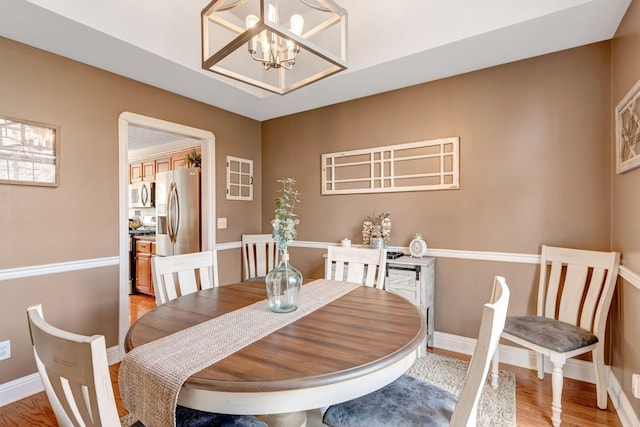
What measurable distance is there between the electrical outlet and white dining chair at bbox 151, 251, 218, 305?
1.26 metres

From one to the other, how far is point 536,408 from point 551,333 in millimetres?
500

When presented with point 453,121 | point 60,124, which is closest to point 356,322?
point 453,121

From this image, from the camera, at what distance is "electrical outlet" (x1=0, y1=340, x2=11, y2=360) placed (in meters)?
2.10

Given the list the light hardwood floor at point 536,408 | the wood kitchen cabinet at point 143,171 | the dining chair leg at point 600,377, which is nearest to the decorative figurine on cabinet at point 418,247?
the light hardwood floor at point 536,408

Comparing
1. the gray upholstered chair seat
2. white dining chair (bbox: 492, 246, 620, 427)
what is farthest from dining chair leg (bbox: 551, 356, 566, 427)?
the gray upholstered chair seat

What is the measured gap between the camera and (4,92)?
211 centimetres

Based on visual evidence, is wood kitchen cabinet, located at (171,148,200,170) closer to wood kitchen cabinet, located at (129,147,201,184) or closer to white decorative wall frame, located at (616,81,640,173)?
wood kitchen cabinet, located at (129,147,201,184)

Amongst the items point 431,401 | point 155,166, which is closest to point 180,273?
point 431,401

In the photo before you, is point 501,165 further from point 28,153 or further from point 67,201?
point 28,153

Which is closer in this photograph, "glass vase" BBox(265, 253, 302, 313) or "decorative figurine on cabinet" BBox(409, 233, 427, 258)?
"glass vase" BBox(265, 253, 302, 313)

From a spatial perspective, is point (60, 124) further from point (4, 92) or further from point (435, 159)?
point (435, 159)

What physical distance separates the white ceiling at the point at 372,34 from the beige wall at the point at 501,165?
19 centimetres

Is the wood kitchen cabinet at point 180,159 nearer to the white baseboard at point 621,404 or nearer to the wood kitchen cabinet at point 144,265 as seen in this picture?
the wood kitchen cabinet at point 144,265

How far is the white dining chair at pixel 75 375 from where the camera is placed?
68 cm
